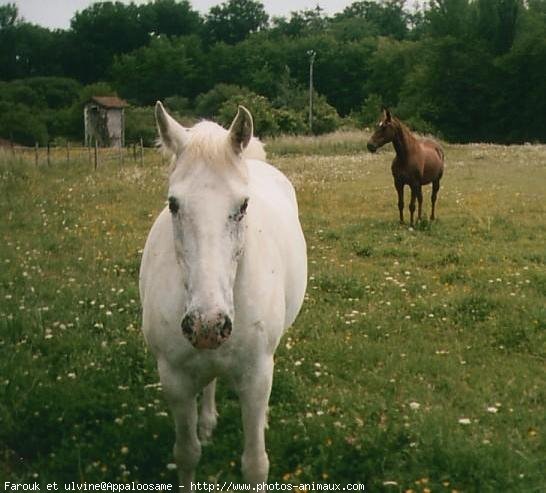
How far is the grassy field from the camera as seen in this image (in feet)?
13.5

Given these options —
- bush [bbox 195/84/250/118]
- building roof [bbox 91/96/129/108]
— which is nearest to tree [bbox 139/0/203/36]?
bush [bbox 195/84/250/118]

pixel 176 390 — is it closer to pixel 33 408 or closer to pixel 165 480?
pixel 165 480

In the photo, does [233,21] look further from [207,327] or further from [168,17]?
[207,327]

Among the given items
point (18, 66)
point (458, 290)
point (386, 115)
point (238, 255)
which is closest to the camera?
point (238, 255)

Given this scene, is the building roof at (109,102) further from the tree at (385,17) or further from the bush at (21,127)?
the tree at (385,17)

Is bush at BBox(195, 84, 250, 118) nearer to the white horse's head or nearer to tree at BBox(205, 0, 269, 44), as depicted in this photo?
tree at BBox(205, 0, 269, 44)

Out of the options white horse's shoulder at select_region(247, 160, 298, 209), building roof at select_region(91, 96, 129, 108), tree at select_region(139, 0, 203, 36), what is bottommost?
white horse's shoulder at select_region(247, 160, 298, 209)

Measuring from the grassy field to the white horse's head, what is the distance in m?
1.65

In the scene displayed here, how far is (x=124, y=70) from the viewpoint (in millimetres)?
72125

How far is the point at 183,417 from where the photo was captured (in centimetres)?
371

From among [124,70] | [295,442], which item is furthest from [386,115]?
[124,70]

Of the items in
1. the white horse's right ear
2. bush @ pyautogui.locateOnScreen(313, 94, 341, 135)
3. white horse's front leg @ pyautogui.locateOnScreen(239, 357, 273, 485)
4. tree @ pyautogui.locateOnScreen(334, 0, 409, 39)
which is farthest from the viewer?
tree @ pyautogui.locateOnScreen(334, 0, 409, 39)

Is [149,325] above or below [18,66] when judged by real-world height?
below

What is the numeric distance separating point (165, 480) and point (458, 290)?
5147mm
